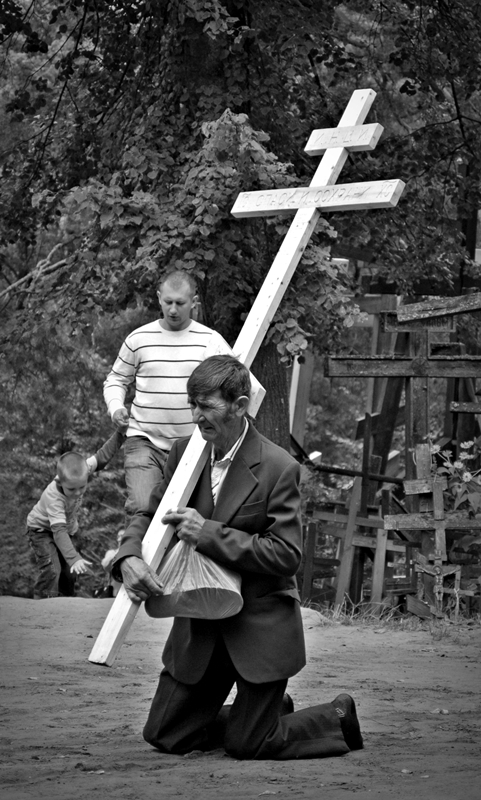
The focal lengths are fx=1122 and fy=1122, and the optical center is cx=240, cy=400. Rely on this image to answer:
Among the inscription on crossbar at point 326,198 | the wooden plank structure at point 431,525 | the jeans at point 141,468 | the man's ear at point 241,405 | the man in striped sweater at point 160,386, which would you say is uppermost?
the man's ear at point 241,405

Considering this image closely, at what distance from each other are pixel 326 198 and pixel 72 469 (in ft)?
11.3

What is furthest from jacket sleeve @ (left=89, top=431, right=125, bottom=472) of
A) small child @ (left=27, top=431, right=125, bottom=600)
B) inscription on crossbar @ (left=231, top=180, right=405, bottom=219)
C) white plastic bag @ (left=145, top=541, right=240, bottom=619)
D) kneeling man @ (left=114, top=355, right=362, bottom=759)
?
white plastic bag @ (left=145, top=541, right=240, bottom=619)

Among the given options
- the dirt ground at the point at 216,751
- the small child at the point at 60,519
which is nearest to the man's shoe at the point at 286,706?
the dirt ground at the point at 216,751

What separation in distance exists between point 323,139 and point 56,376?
8.80 metres

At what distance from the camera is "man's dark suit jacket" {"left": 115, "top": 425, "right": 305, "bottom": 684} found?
384 cm

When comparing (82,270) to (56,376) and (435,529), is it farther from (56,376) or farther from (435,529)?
(56,376)

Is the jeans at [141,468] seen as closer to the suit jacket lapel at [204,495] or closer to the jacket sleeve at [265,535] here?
the suit jacket lapel at [204,495]

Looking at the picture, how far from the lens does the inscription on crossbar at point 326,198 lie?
5.75m

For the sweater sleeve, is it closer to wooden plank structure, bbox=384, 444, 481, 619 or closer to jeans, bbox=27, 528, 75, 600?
jeans, bbox=27, 528, 75, 600

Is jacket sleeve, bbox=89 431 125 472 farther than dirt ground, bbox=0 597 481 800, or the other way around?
jacket sleeve, bbox=89 431 125 472

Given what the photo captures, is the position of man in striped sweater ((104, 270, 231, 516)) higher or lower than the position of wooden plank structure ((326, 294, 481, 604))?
higher

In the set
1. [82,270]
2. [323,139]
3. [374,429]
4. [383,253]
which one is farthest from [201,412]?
[374,429]

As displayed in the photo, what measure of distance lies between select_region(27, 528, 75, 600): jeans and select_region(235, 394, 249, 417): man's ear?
5137 mm

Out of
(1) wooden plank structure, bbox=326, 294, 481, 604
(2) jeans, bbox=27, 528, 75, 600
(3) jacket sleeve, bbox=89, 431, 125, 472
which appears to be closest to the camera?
(3) jacket sleeve, bbox=89, 431, 125, 472
